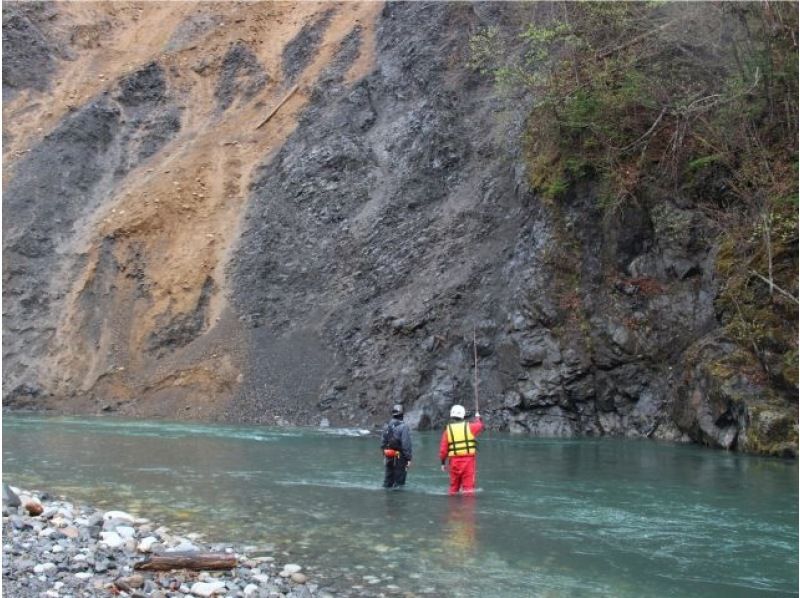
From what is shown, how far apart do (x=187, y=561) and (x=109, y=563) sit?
650 millimetres

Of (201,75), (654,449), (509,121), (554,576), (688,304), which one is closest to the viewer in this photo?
(554,576)

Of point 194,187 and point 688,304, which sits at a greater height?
point 194,187

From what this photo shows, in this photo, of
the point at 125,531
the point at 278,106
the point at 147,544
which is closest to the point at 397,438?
the point at 125,531

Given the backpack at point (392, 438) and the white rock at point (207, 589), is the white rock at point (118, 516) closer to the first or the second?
the white rock at point (207, 589)

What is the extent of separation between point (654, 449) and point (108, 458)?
34.9 ft

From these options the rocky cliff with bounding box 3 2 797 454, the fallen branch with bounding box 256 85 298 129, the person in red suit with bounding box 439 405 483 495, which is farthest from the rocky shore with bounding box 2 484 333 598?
the fallen branch with bounding box 256 85 298 129

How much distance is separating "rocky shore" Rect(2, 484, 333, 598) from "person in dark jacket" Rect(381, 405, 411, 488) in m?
3.90

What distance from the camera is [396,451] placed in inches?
500

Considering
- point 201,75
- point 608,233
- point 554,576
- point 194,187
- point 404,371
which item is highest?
point 201,75

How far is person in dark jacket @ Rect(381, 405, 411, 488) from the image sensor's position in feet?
41.6

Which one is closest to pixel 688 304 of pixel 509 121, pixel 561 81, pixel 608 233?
pixel 608 233

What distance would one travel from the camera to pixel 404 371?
23703 millimetres

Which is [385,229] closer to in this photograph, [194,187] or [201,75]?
[194,187]

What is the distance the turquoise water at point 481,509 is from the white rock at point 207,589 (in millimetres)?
1023
